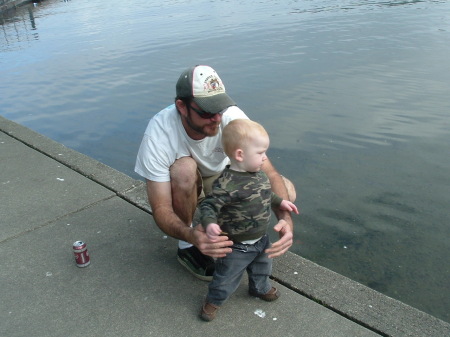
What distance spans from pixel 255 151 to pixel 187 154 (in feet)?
2.64

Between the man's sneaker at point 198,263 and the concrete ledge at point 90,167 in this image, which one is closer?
the man's sneaker at point 198,263

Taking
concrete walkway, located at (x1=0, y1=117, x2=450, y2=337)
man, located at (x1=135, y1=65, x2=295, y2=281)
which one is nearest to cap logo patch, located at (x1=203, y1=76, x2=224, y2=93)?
man, located at (x1=135, y1=65, x2=295, y2=281)

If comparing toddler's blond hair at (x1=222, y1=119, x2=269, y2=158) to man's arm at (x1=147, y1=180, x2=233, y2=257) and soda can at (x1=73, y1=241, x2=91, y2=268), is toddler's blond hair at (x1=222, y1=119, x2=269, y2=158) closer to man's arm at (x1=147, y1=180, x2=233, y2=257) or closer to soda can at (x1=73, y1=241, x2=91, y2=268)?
man's arm at (x1=147, y1=180, x2=233, y2=257)

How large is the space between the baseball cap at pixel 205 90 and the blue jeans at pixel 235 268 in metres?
0.82

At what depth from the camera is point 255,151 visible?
2422 millimetres

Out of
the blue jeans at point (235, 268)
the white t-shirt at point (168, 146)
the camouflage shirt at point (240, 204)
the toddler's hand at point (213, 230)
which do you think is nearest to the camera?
the toddler's hand at point (213, 230)

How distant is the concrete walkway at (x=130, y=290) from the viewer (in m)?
2.59

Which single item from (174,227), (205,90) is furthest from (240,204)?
(205,90)

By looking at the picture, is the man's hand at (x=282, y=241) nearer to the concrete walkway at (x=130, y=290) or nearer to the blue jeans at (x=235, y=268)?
the blue jeans at (x=235, y=268)

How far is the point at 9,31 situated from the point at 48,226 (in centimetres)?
2105

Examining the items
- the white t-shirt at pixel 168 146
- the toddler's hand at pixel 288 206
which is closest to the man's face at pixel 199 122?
the white t-shirt at pixel 168 146

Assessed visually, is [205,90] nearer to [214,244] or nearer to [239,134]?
[239,134]

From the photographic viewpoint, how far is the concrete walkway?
2594 millimetres

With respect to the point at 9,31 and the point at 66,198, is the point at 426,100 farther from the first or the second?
the point at 9,31
